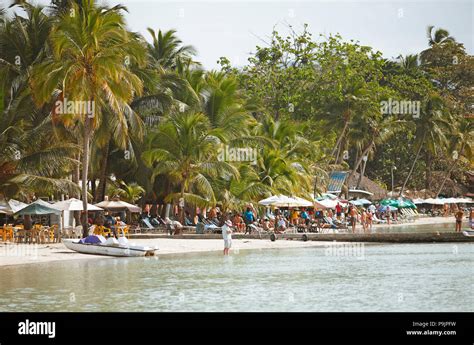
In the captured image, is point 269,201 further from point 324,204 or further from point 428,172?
point 428,172

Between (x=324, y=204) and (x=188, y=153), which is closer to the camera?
(x=188, y=153)

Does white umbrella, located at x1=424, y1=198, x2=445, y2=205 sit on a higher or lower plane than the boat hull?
higher

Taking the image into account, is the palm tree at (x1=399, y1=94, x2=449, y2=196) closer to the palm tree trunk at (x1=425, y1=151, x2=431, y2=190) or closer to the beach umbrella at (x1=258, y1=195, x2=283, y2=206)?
the palm tree trunk at (x1=425, y1=151, x2=431, y2=190)

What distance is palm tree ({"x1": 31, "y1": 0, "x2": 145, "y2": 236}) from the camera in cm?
3431

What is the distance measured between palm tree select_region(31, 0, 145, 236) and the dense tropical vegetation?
54 millimetres

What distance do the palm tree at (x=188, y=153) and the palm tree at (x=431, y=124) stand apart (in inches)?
1361

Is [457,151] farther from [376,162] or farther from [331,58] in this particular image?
[331,58]

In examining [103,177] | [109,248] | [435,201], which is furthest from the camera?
[435,201]

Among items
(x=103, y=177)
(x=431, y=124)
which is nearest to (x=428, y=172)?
(x=431, y=124)

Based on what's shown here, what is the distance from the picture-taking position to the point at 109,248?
31.8 metres

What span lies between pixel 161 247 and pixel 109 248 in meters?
4.23

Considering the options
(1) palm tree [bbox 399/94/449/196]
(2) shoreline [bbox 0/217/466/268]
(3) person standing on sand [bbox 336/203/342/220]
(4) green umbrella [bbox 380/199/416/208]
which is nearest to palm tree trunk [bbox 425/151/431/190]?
(1) palm tree [bbox 399/94/449/196]

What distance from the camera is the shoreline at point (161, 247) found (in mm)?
30875
